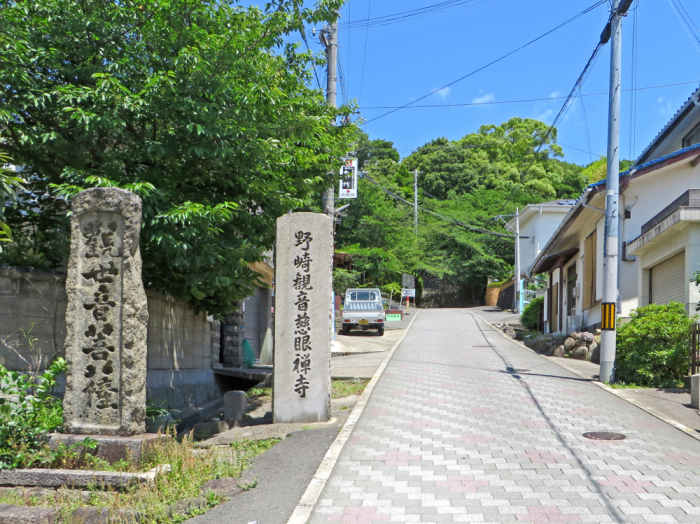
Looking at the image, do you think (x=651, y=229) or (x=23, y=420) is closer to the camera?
(x=23, y=420)

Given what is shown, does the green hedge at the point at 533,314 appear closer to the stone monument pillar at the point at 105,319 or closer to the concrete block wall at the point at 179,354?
the concrete block wall at the point at 179,354

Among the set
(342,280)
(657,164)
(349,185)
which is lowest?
(342,280)

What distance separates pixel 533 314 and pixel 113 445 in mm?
30078

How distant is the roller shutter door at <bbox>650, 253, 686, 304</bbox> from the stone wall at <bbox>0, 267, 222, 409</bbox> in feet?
41.3

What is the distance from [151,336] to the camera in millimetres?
11477

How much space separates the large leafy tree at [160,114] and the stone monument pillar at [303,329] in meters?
0.91

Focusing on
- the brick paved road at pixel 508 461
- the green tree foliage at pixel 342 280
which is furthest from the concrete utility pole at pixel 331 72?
the green tree foliage at pixel 342 280

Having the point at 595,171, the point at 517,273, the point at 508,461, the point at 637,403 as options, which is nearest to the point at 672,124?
the point at 637,403

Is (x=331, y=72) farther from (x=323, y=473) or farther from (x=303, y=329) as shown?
(x=323, y=473)

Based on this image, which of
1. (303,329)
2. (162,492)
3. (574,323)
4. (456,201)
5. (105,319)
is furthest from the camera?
(456,201)

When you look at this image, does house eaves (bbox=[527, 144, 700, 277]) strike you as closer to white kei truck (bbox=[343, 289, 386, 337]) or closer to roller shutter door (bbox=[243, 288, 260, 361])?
roller shutter door (bbox=[243, 288, 260, 361])

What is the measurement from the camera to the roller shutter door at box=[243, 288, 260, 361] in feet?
70.0

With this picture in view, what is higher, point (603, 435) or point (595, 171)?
point (595, 171)

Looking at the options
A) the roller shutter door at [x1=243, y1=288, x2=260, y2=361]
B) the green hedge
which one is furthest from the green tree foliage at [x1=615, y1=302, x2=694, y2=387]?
the green hedge
